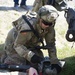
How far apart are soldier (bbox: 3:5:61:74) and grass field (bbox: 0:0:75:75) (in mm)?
939

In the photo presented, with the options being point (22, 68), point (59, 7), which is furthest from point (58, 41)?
point (22, 68)

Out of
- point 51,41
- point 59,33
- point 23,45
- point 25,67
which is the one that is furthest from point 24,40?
point 59,33

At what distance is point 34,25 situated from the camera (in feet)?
16.2

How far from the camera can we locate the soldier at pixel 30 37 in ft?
15.5

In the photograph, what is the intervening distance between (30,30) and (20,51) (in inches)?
16.9

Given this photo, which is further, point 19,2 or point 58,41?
point 19,2

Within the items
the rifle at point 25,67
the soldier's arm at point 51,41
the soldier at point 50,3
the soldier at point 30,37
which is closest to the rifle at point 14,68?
the rifle at point 25,67

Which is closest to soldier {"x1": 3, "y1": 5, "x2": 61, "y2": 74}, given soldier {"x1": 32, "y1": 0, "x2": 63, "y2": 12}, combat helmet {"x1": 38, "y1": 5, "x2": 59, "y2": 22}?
combat helmet {"x1": 38, "y1": 5, "x2": 59, "y2": 22}

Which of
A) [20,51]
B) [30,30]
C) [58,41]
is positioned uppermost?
[30,30]

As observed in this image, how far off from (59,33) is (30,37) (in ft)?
11.4

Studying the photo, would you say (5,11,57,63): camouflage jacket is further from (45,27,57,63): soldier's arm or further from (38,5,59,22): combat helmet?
(38,5,59,22): combat helmet

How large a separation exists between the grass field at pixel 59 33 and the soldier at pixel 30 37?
0.94m

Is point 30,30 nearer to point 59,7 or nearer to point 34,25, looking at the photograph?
point 34,25

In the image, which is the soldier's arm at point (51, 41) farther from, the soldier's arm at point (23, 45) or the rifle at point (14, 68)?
the rifle at point (14, 68)
